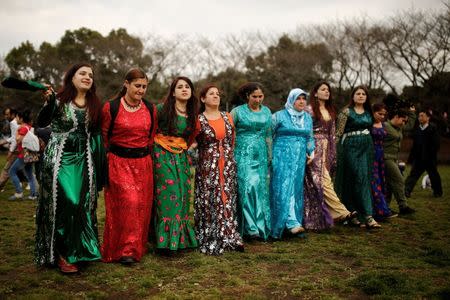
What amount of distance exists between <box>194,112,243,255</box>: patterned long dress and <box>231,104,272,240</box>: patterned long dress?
0.74 ft

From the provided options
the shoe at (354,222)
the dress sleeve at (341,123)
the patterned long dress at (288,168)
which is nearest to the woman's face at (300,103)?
the patterned long dress at (288,168)

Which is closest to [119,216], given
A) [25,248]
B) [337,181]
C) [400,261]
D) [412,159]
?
[25,248]

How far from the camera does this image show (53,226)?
4410mm

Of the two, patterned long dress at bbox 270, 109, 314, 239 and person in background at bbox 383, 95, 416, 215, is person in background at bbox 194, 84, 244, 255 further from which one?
person in background at bbox 383, 95, 416, 215

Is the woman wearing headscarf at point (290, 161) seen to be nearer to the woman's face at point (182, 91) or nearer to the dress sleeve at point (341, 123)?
the dress sleeve at point (341, 123)

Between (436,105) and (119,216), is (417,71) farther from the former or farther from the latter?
(119,216)

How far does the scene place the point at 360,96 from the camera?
23.2 ft

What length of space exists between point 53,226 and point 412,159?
9.10 meters

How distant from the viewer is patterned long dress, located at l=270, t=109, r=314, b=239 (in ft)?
20.2

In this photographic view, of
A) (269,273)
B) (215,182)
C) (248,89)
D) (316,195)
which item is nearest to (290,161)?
(316,195)

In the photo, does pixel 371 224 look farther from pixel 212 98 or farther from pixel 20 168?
pixel 20 168

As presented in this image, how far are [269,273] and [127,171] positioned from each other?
72.1 inches

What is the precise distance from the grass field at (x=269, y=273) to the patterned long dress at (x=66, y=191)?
0.73 feet

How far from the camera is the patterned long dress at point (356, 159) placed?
7.05 m
